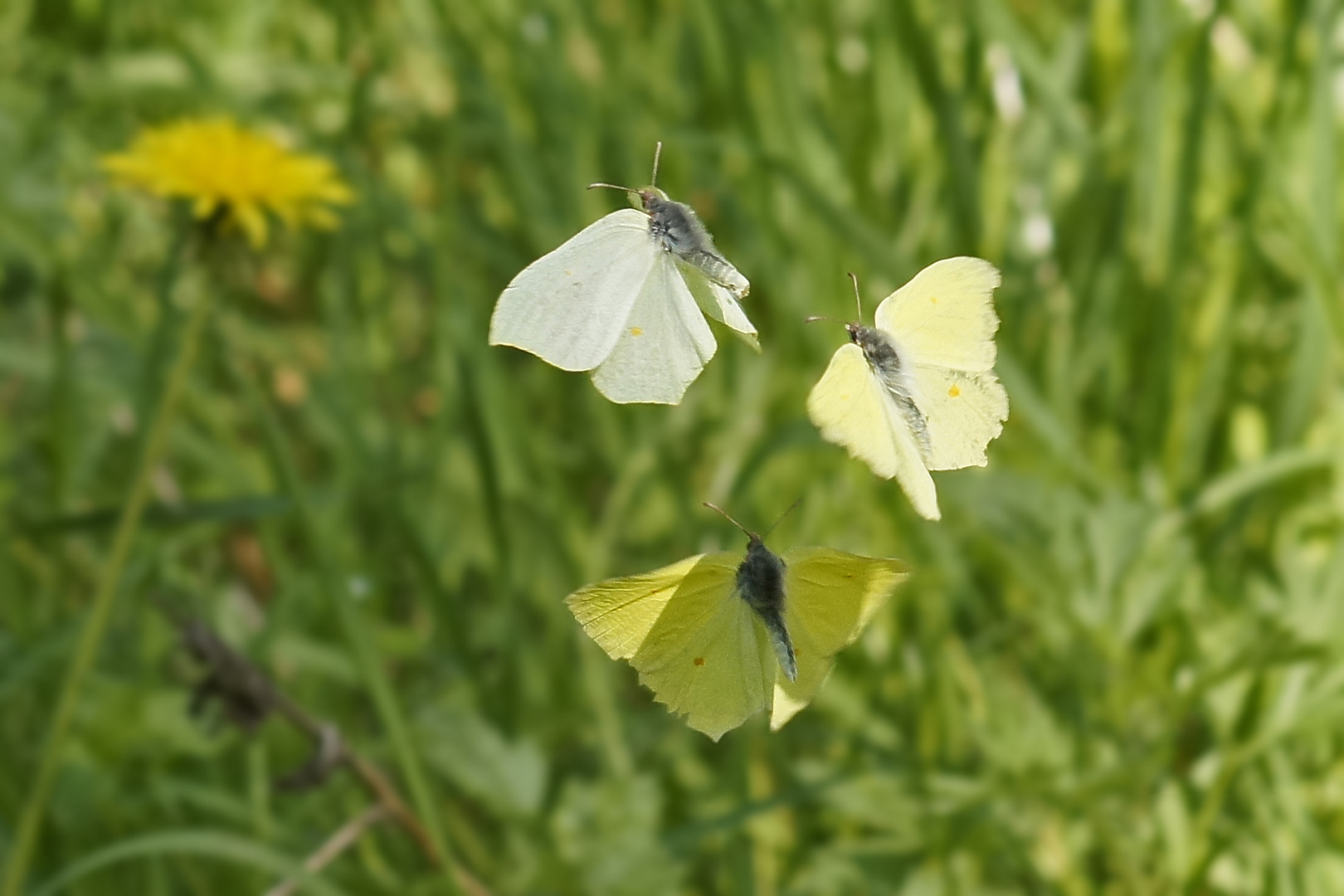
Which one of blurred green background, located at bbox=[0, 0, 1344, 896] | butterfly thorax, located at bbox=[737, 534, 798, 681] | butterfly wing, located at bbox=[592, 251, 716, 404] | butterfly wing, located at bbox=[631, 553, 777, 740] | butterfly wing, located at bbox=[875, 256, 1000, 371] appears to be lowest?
blurred green background, located at bbox=[0, 0, 1344, 896]

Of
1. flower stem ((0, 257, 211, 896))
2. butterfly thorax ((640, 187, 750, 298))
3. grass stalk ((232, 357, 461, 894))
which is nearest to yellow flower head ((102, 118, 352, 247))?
flower stem ((0, 257, 211, 896))

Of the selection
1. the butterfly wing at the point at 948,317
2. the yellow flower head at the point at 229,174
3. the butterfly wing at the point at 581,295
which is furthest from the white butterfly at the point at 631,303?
the yellow flower head at the point at 229,174

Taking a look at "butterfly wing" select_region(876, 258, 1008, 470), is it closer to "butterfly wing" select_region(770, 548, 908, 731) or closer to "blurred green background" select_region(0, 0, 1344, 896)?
"butterfly wing" select_region(770, 548, 908, 731)

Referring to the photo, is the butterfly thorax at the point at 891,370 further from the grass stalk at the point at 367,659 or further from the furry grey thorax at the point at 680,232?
the grass stalk at the point at 367,659

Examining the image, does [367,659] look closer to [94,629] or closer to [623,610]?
[94,629]

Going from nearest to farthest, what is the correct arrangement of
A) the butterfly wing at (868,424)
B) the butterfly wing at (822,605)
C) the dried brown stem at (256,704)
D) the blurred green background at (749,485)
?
the butterfly wing at (868,424), the butterfly wing at (822,605), the dried brown stem at (256,704), the blurred green background at (749,485)

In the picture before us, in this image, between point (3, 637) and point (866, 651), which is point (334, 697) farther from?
point (866, 651)
